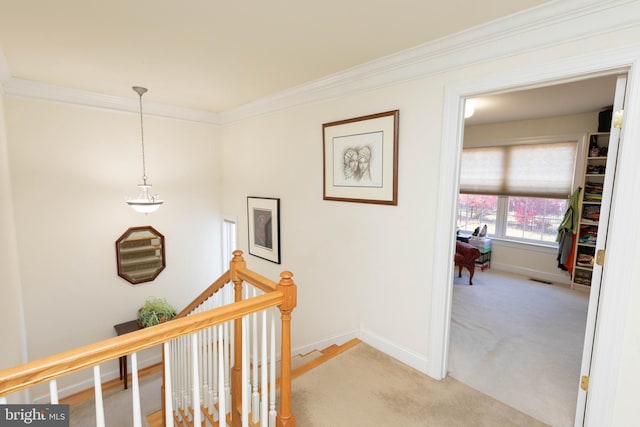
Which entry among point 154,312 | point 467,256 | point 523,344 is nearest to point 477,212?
point 467,256

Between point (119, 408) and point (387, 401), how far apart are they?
3181 millimetres

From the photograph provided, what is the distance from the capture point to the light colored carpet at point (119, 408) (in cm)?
334

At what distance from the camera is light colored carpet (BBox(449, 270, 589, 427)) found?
88.0 inches

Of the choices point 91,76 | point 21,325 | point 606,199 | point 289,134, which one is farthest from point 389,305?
point 21,325

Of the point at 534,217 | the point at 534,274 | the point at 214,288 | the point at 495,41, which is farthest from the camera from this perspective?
the point at 534,217

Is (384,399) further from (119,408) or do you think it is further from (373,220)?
(119,408)

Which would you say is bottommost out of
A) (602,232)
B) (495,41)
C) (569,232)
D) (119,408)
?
(119,408)

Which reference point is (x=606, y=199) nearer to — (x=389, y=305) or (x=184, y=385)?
(x=389, y=305)

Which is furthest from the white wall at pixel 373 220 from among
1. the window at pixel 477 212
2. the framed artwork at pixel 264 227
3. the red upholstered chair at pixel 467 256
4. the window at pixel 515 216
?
the window at pixel 477 212

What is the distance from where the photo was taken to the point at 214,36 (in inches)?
84.6

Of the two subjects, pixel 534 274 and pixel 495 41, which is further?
pixel 534 274

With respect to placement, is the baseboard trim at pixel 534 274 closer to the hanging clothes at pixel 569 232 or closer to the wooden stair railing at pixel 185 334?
the hanging clothes at pixel 569 232

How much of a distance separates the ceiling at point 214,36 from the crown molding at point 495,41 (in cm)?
7

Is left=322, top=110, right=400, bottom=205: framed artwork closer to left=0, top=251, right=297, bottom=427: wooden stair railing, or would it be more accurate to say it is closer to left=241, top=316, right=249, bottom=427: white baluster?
left=0, top=251, right=297, bottom=427: wooden stair railing
